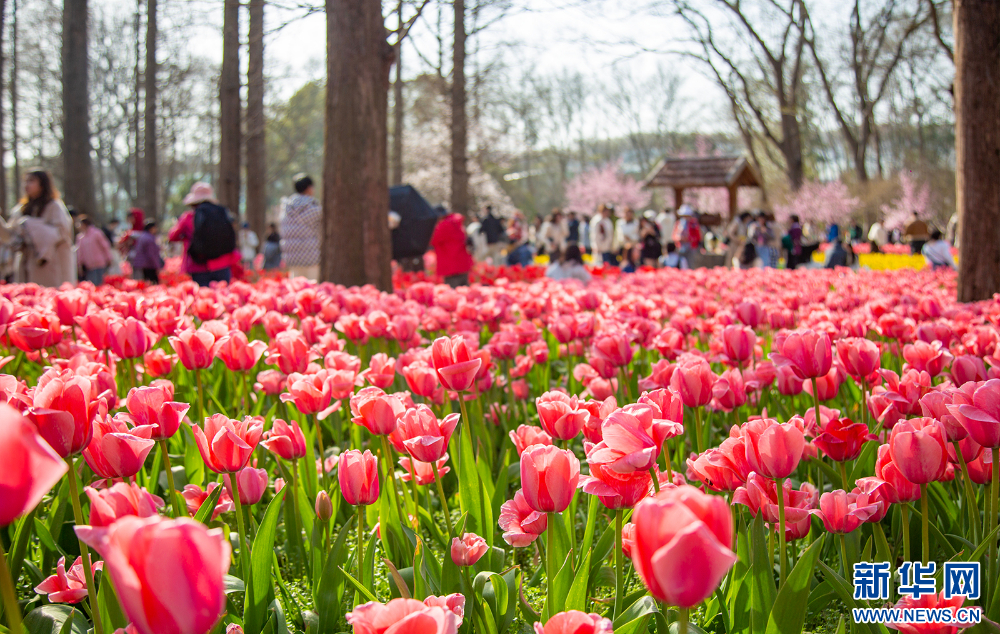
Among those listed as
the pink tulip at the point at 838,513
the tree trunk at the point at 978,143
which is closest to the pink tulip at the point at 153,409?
the pink tulip at the point at 838,513

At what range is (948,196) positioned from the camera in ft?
79.8

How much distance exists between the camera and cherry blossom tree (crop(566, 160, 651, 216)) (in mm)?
54219

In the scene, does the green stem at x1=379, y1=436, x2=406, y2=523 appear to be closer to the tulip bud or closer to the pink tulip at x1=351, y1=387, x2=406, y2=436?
the pink tulip at x1=351, y1=387, x2=406, y2=436

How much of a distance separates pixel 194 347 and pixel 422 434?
2.58ft

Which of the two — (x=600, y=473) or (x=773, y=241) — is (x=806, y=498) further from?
(x=773, y=241)

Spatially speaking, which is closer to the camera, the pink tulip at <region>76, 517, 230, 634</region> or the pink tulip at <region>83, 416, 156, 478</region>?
the pink tulip at <region>76, 517, 230, 634</region>

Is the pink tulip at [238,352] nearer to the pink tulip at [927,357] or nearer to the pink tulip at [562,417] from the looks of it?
the pink tulip at [562,417]

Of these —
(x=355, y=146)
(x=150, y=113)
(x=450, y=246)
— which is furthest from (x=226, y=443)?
(x=150, y=113)

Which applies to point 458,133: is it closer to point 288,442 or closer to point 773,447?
point 288,442

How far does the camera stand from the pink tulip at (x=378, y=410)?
1.48 meters

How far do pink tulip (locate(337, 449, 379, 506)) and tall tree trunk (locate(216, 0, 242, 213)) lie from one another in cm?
1151

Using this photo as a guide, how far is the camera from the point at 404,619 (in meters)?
0.72

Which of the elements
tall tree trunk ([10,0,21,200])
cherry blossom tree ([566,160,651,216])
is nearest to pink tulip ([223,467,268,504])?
tall tree trunk ([10,0,21,200])

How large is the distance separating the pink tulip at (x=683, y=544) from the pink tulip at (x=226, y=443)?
847 millimetres
